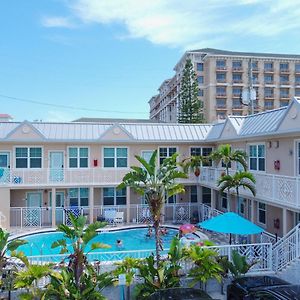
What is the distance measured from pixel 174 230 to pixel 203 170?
4770 millimetres

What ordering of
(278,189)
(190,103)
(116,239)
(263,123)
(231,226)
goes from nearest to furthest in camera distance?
1. (231,226)
2. (278,189)
3. (263,123)
4. (116,239)
5. (190,103)

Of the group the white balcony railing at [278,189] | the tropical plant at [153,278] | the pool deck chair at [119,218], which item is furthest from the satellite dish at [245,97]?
the tropical plant at [153,278]

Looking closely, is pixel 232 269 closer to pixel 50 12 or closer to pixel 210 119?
pixel 50 12

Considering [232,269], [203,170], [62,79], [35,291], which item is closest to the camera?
[35,291]

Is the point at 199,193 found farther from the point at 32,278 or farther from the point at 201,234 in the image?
the point at 32,278

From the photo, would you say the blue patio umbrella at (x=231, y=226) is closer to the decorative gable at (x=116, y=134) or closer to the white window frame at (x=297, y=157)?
the white window frame at (x=297, y=157)

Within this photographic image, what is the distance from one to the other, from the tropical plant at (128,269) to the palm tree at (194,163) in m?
10.7

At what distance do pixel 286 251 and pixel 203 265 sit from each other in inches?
149

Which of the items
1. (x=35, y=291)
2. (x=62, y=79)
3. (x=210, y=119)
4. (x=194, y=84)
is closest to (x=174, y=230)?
(x=35, y=291)

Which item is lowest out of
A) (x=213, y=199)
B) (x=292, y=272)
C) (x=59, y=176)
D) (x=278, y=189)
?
(x=292, y=272)

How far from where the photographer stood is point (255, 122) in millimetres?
19766

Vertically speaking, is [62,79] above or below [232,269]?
above

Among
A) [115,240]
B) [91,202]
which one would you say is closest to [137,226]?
[115,240]

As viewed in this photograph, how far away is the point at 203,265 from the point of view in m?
11.7
